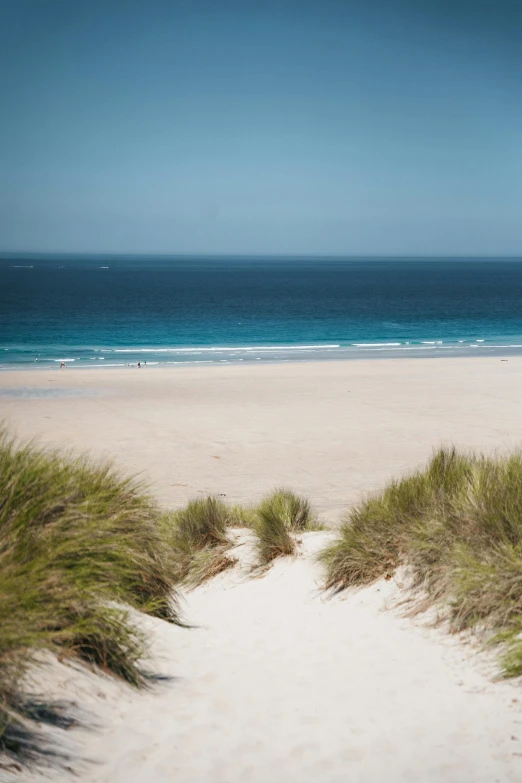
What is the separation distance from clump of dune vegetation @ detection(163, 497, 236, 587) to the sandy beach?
1504 millimetres

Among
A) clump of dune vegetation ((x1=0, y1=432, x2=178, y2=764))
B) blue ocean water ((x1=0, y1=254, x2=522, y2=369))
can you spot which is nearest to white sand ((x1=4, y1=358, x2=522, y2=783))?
clump of dune vegetation ((x1=0, y1=432, x2=178, y2=764))

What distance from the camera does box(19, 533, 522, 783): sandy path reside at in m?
3.16

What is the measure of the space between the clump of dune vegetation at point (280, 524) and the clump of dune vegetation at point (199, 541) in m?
0.37

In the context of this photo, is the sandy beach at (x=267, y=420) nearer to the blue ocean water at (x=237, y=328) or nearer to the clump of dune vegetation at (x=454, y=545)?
the clump of dune vegetation at (x=454, y=545)

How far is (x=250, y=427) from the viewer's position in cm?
1866

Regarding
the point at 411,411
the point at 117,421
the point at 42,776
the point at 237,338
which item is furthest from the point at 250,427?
the point at 237,338

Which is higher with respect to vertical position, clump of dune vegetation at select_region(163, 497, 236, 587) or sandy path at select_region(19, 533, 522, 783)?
sandy path at select_region(19, 533, 522, 783)

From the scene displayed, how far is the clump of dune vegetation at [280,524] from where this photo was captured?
24.3 ft

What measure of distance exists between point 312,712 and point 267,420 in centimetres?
1587

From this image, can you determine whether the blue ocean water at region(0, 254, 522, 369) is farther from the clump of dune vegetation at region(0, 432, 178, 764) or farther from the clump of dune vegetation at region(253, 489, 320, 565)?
the clump of dune vegetation at region(0, 432, 178, 764)

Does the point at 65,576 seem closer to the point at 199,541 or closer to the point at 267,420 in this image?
the point at 199,541

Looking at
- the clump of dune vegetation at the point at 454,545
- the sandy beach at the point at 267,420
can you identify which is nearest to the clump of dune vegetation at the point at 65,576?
the clump of dune vegetation at the point at 454,545

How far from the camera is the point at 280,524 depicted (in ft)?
25.2

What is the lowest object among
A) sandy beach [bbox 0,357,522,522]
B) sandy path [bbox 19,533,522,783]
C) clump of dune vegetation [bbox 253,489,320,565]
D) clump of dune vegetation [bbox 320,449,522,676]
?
sandy beach [bbox 0,357,522,522]
